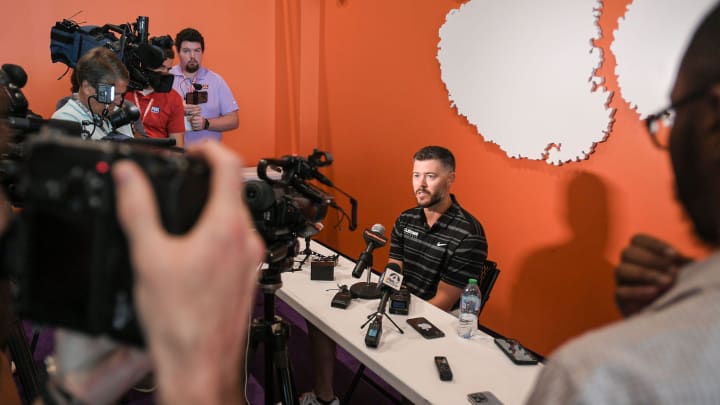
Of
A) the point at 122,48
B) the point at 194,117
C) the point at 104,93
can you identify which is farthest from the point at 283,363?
the point at 194,117

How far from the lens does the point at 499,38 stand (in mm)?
2637

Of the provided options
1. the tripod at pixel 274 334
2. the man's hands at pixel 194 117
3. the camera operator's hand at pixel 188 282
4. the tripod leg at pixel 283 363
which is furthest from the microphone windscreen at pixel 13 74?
the man's hands at pixel 194 117

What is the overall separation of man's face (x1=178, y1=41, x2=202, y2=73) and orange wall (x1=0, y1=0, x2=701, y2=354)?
40 cm

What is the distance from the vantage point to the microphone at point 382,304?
4.79ft

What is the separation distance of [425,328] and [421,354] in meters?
0.16

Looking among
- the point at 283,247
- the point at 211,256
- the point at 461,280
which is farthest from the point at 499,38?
the point at 211,256

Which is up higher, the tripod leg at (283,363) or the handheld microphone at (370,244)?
the handheld microphone at (370,244)

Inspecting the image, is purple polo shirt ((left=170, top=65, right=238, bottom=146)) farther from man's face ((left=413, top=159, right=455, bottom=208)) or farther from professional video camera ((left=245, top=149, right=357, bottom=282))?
professional video camera ((left=245, top=149, right=357, bottom=282))

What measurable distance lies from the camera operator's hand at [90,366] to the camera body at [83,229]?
1.1 inches

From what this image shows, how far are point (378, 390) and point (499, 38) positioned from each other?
7.08ft

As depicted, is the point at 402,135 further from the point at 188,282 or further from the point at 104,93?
the point at 188,282

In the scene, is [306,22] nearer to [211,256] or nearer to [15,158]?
[15,158]

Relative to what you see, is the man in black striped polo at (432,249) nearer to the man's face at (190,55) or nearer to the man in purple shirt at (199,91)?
the man in purple shirt at (199,91)

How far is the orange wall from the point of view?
2.23 meters
